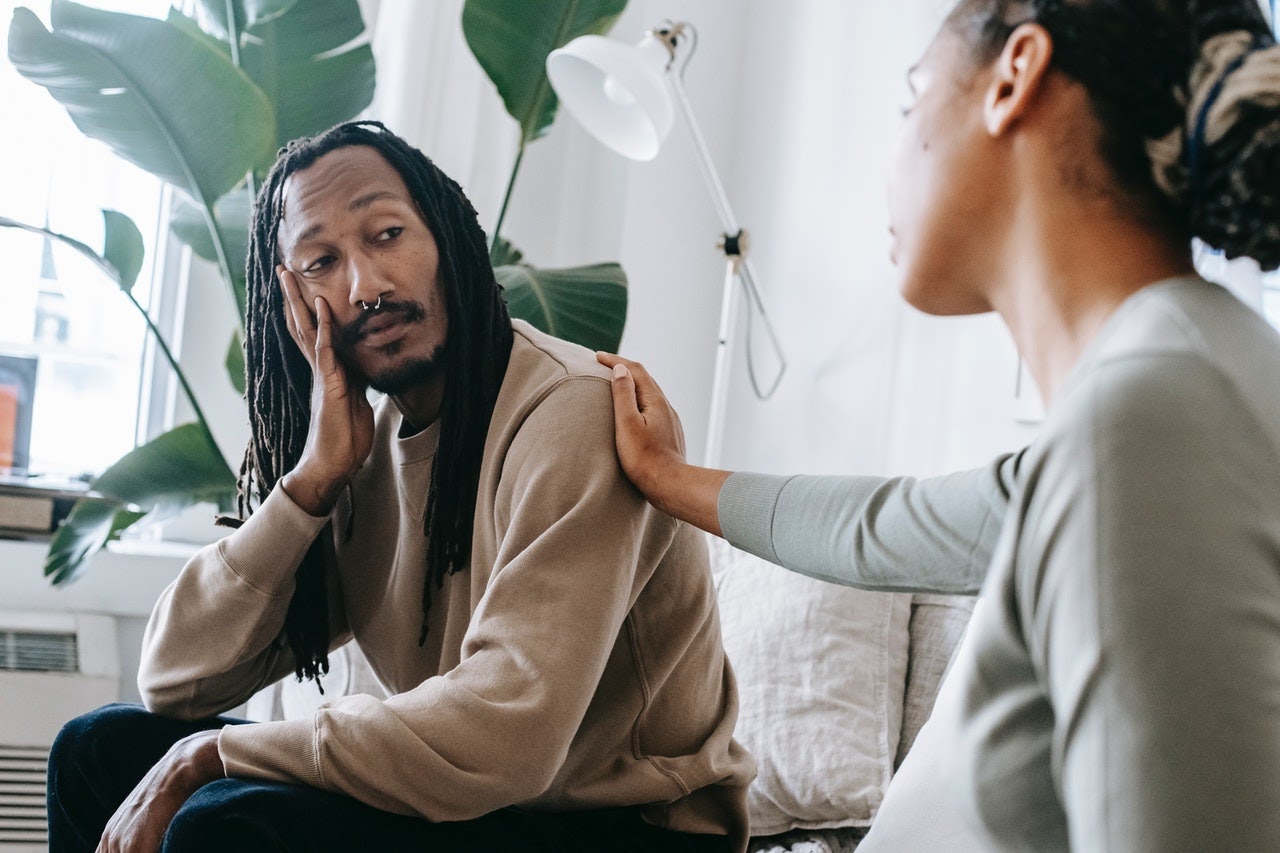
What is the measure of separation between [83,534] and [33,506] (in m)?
0.33

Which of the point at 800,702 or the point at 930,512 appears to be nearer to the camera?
the point at 930,512

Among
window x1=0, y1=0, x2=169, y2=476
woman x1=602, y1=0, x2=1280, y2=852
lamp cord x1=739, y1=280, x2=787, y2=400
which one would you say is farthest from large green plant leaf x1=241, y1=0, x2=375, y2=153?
woman x1=602, y1=0, x2=1280, y2=852

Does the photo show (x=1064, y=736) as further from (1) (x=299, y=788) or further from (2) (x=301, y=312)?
(2) (x=301, y=312)

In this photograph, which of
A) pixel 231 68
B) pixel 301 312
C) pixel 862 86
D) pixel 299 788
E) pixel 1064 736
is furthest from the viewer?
pixel 862 86

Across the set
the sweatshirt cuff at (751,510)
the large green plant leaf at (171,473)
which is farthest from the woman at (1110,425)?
the large green plant leaf at (171,473)

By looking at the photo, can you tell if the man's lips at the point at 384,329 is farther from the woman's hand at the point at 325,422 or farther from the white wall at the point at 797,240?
the white wall at the point at 797,240

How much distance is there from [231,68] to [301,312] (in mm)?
729

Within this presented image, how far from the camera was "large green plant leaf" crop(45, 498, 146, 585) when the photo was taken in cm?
201

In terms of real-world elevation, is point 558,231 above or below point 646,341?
above

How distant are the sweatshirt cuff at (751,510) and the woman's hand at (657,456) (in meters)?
0.02

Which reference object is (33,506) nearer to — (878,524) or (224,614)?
(224,614)

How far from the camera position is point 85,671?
223cm

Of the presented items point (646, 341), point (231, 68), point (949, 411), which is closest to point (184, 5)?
point (231, 68)

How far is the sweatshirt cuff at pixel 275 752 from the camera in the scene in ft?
3.41
